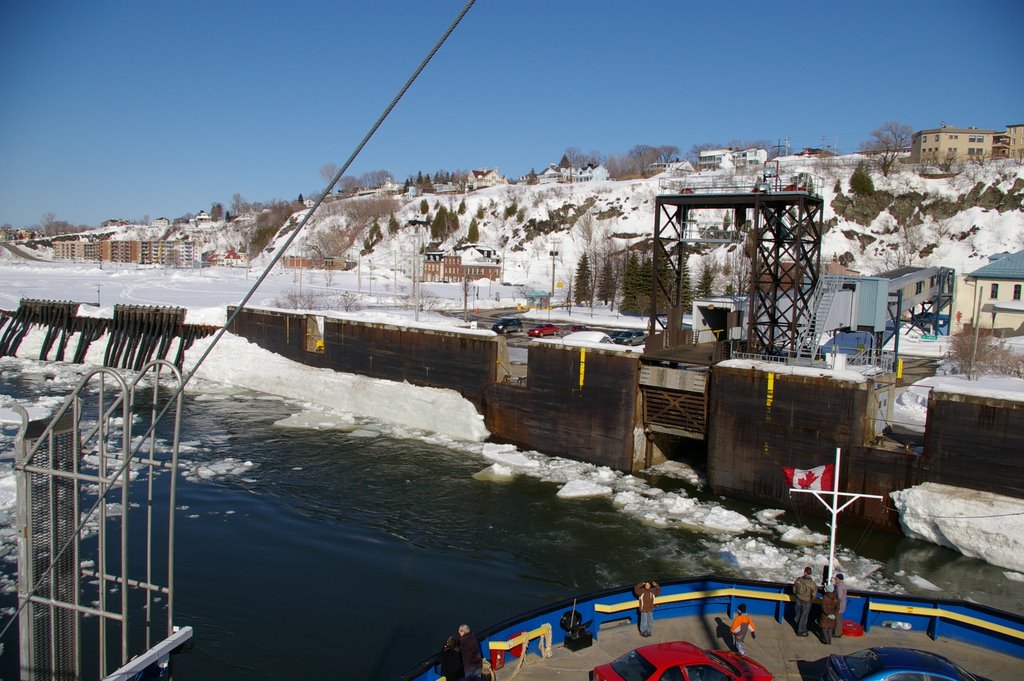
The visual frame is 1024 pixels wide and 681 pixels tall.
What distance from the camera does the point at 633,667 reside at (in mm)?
9125

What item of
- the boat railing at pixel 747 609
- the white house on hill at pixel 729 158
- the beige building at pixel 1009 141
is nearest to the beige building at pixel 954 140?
the beige building at pixel 1009 141

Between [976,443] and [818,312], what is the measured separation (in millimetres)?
9982

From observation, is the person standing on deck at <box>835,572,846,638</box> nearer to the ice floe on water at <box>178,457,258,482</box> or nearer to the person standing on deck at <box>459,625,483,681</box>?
the person standing on deck at <box>459,625,483,681</box>

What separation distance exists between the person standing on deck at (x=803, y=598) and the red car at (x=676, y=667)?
1.95 m

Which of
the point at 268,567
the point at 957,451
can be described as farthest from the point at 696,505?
the point at 268,567

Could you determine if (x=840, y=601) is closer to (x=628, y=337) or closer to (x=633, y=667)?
(x=633, y=667)

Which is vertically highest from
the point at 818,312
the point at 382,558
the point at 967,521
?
the point at 818,312

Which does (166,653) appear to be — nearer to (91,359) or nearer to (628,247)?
(91,359)

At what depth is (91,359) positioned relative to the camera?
1788 inches

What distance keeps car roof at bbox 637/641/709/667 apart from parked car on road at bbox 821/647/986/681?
1.58 m

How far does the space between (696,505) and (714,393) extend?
3.61m

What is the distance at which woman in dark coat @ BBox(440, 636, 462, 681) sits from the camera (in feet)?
30.7

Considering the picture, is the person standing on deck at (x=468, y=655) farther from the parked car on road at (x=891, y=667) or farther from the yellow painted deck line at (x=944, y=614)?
the yellow painted deck line at (x=944, y=614)

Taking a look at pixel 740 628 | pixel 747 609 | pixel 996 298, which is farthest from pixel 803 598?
pixel 996 298
